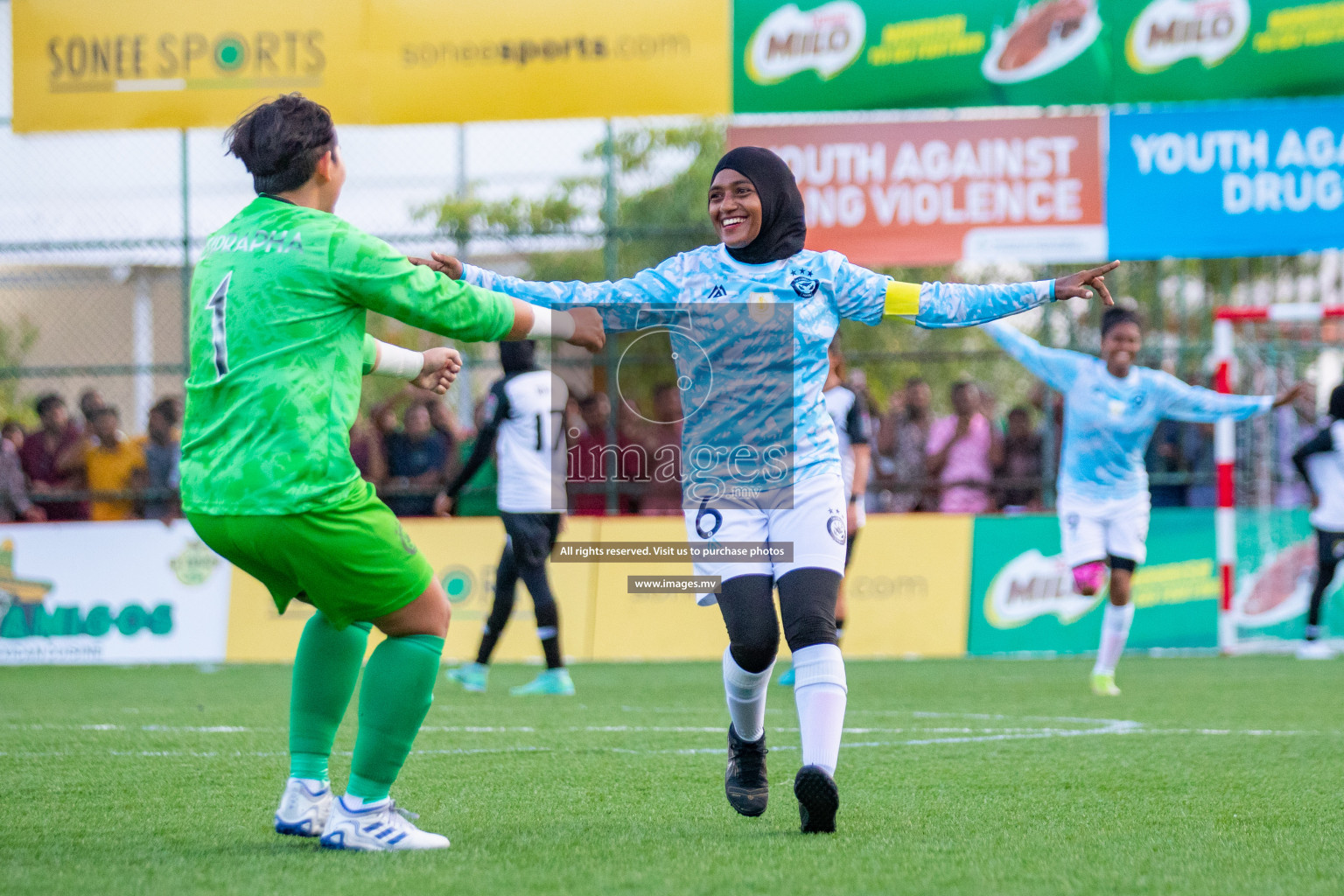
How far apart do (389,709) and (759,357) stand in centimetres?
155

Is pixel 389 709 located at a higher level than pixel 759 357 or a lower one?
lower

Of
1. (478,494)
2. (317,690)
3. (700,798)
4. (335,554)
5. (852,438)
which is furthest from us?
(478,494)

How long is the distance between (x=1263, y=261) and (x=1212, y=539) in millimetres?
2722

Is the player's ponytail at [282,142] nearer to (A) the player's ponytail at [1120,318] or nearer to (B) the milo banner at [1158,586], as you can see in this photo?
(A) the player's ponytail at [1120,318]

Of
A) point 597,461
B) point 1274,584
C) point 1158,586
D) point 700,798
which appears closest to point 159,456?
point 597,461

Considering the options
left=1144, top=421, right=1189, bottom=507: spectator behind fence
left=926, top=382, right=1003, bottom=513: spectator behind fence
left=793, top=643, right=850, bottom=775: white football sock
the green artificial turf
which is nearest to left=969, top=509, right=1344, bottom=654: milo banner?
left=1144, top=421, right=1189, bottom=507: spectator behind fence

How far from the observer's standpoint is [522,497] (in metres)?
9.51

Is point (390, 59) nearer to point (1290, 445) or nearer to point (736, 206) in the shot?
point (1290, 445)

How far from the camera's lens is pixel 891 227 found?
41.0 feet

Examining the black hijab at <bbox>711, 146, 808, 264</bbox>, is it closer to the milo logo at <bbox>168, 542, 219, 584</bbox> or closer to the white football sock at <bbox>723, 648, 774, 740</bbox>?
the white football sock at <bbox>723, 648, 774, 740</bbox>

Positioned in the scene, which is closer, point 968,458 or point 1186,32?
point 1186,32

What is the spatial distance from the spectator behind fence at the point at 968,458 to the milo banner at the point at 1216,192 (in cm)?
180

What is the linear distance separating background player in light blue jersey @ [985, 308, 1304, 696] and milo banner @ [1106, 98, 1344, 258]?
3.23 metres

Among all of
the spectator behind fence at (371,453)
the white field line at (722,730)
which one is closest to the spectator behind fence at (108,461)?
the spectator behind fence at (371,453)
